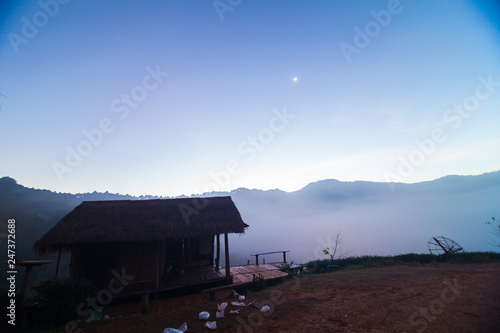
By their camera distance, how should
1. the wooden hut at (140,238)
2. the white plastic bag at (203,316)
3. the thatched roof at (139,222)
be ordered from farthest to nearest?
the wooden hut at (140,238), the thatched roof at (139,222), the white plastic bag at (203,316)

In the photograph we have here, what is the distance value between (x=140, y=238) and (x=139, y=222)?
3.66ft

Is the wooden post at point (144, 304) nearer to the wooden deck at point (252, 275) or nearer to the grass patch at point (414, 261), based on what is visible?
the wooden deck at point (252, 275)

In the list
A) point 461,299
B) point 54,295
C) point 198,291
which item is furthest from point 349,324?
point 54,295

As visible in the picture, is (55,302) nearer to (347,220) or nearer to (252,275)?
(252,275)

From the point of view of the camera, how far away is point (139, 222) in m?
10.4

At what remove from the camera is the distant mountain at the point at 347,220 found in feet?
146

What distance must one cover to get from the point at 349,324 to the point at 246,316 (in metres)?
3.09

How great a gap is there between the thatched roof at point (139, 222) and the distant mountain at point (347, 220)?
1301 inches

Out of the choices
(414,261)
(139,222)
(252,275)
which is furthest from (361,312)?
(414,261)

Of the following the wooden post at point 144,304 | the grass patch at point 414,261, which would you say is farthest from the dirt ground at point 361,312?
the grass patch at point 414,261

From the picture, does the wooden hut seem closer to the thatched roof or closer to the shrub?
the thatched roof

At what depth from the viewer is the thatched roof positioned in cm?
911

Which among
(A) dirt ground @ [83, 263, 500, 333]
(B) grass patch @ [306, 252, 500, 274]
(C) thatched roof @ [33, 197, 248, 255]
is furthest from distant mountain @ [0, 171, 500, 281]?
(B) grass patch @ [306, 252, 500, 274]

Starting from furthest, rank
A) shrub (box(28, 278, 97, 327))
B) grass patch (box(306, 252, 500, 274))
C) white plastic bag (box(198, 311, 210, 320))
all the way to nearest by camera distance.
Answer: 1. grass patch (box(306, 252, 500, 274))
2. shrub (box(28, 278, 97, 327))
3. white plastic bag (box(198, 311, 210, 320))
